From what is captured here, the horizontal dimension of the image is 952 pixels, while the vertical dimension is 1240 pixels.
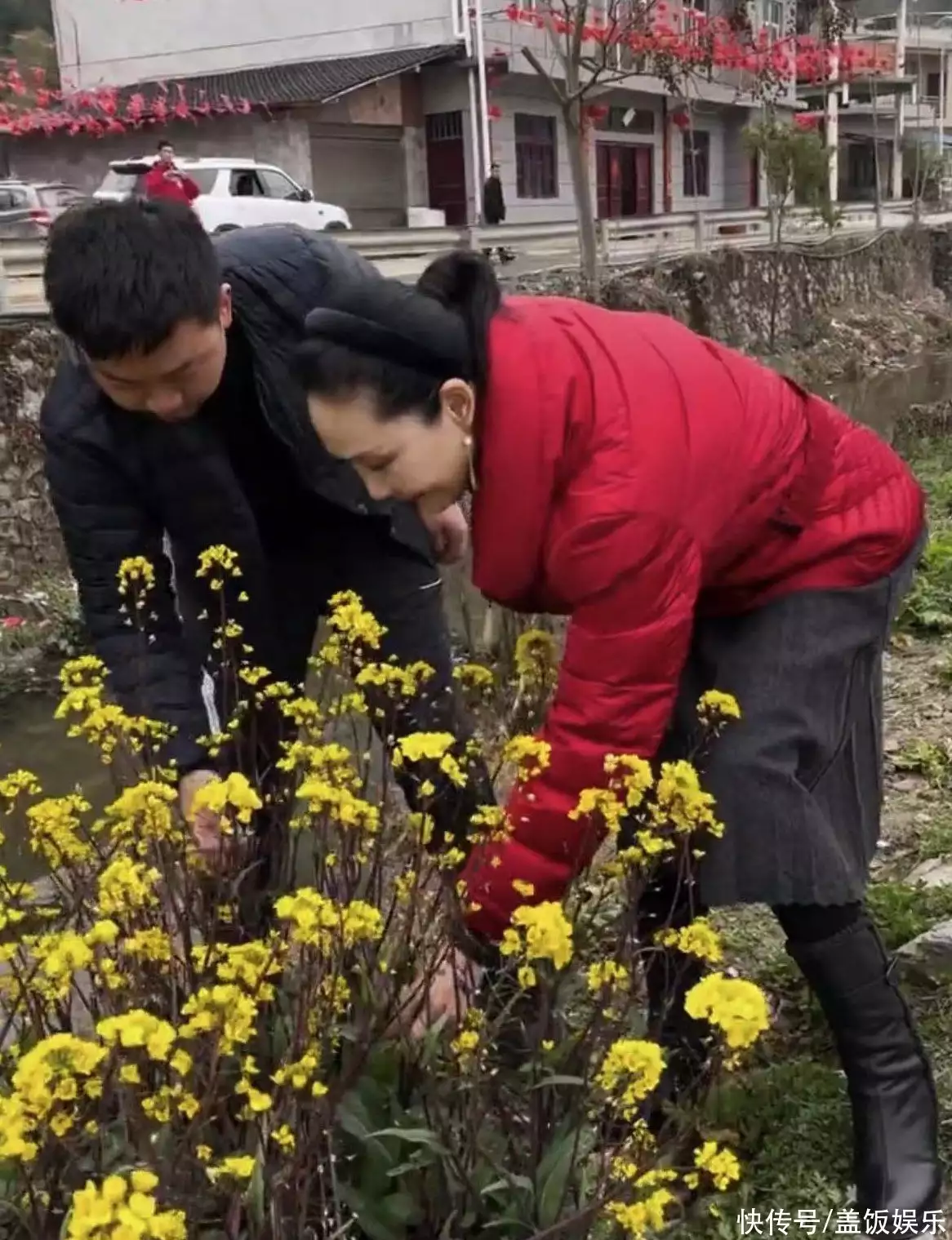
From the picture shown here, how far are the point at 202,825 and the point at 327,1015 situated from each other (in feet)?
1.67

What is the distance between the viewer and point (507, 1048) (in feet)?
6.89

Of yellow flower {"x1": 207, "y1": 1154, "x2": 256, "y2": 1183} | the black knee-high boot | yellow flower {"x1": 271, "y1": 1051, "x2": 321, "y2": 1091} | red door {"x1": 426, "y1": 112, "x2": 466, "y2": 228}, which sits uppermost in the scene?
red door {"x1": 426, "y1": 112, "x2": 466, "y2": 228}

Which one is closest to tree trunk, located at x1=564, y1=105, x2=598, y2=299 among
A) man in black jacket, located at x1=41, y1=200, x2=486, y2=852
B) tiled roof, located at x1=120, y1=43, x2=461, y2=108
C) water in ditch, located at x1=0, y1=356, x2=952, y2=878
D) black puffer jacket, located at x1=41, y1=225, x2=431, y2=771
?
tiled roof, located at x1=120, y1=43, x2=461, y2=108

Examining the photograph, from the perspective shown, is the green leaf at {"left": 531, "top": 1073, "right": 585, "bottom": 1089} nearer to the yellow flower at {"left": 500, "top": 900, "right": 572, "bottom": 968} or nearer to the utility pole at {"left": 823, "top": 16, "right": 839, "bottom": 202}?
the yellow flower at {"left": 500, "top": 900, "right": 572, "bottom": 968}

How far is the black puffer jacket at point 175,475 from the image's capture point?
241 centimetres

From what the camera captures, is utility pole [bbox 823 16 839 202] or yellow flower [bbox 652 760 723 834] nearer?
yellow flower [bbox 652 760 723 834]

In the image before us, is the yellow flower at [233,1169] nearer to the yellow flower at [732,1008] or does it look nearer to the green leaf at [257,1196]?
the green leaf at [257,1196]

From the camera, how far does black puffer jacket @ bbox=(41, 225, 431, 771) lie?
2.41 m

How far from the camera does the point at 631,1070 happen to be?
1435mm

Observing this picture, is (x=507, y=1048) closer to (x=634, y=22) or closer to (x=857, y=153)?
(x=634, y=22)

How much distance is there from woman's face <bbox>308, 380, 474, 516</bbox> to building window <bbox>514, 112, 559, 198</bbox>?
22.8 meters

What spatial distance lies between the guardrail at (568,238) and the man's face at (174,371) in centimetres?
616

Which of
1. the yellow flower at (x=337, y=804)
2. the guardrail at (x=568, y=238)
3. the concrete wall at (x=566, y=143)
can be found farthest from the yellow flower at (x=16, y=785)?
the concrete wall at (x=566, y=143)

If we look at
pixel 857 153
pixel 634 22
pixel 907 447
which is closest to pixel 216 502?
pixel 907 447
